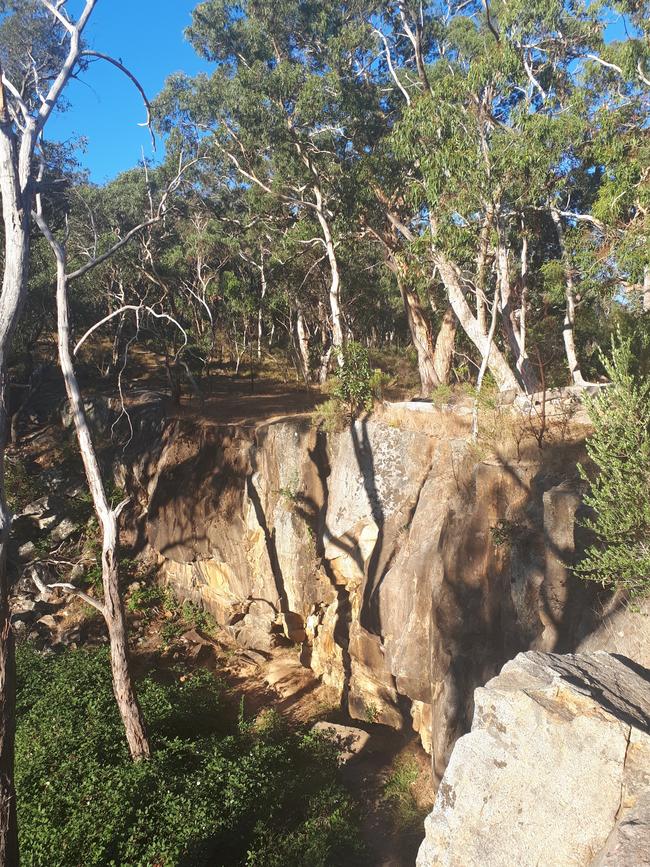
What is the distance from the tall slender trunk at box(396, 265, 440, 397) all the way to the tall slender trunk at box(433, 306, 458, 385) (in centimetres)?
16

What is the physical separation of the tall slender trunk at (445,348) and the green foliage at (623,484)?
35.1 feet

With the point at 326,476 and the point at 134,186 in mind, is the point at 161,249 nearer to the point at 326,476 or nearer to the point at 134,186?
A: the point at 134,186

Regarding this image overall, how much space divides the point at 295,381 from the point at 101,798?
18.8 m

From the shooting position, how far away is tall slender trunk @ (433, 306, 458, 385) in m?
17.4

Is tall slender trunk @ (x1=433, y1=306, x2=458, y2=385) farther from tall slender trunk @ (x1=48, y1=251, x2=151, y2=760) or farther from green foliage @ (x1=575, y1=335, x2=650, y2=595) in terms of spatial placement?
tall slender trunk @ (x1=48, y1=251, x2=151, y2=760)

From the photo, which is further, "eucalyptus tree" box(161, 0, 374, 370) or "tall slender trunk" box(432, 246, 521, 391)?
"eucalyptus tree" box(161, 0, 374, 370)

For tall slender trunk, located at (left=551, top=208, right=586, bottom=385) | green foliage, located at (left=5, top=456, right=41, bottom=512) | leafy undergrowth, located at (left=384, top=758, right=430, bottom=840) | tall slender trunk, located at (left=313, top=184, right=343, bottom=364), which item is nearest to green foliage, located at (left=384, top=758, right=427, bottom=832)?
leafy undergrowth, located at (left=384, top=758, right=430, bottom=840)

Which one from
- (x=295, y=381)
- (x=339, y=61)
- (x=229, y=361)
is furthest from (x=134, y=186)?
(x=339, y=61)

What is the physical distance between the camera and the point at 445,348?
17562 mm

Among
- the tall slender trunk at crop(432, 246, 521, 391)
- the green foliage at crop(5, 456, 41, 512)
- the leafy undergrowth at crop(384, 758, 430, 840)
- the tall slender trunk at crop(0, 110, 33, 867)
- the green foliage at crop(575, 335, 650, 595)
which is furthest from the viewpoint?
the green foliage at crop(5, 456, 41, 512)

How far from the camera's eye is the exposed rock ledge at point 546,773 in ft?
15.4

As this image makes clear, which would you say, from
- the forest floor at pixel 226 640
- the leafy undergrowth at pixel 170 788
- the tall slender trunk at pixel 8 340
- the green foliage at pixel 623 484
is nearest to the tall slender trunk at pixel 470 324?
the forest floor at pixel 226 640

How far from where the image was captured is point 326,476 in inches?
544

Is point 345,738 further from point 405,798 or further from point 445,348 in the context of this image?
point 445,348
